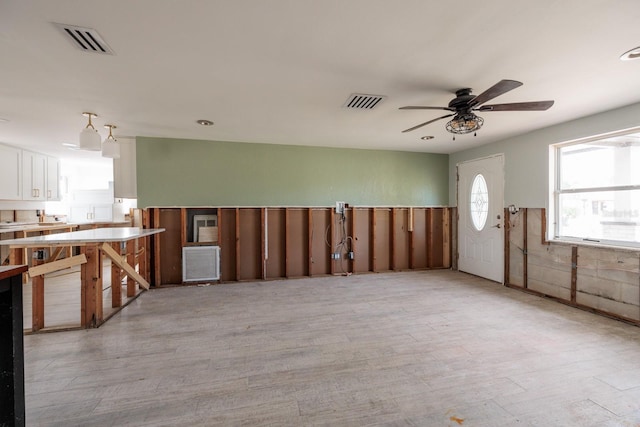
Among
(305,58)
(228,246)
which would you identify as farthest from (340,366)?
(228,246)

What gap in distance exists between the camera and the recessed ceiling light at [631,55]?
6.75 feet

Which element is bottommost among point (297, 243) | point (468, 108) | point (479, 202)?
point (297, 243)

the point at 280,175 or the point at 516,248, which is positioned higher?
the point at 280,175

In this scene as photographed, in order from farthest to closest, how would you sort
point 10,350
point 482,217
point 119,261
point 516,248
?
point 482,217, point 516,248, point 119,261, point 10,350

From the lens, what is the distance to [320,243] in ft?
17.5

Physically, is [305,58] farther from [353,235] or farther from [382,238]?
[382,238]

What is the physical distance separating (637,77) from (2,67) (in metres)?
5.37

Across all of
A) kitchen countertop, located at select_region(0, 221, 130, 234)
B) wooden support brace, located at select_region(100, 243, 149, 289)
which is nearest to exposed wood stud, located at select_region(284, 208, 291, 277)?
wooden support brace, located at select_region(100, 243, 149, 289)

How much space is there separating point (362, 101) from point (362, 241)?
10.1ft

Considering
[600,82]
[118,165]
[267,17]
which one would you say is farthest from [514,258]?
[118,165]

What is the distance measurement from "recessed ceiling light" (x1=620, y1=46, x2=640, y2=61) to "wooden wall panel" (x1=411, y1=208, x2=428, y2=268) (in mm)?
3830

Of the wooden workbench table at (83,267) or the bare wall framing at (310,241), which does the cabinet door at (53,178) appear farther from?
the wooden workbench table at (83,267)

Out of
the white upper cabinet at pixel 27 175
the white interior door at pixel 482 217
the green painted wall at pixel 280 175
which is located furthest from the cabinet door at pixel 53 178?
the white interior door at pixel 482 217

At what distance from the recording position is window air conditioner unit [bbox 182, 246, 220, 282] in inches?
184
